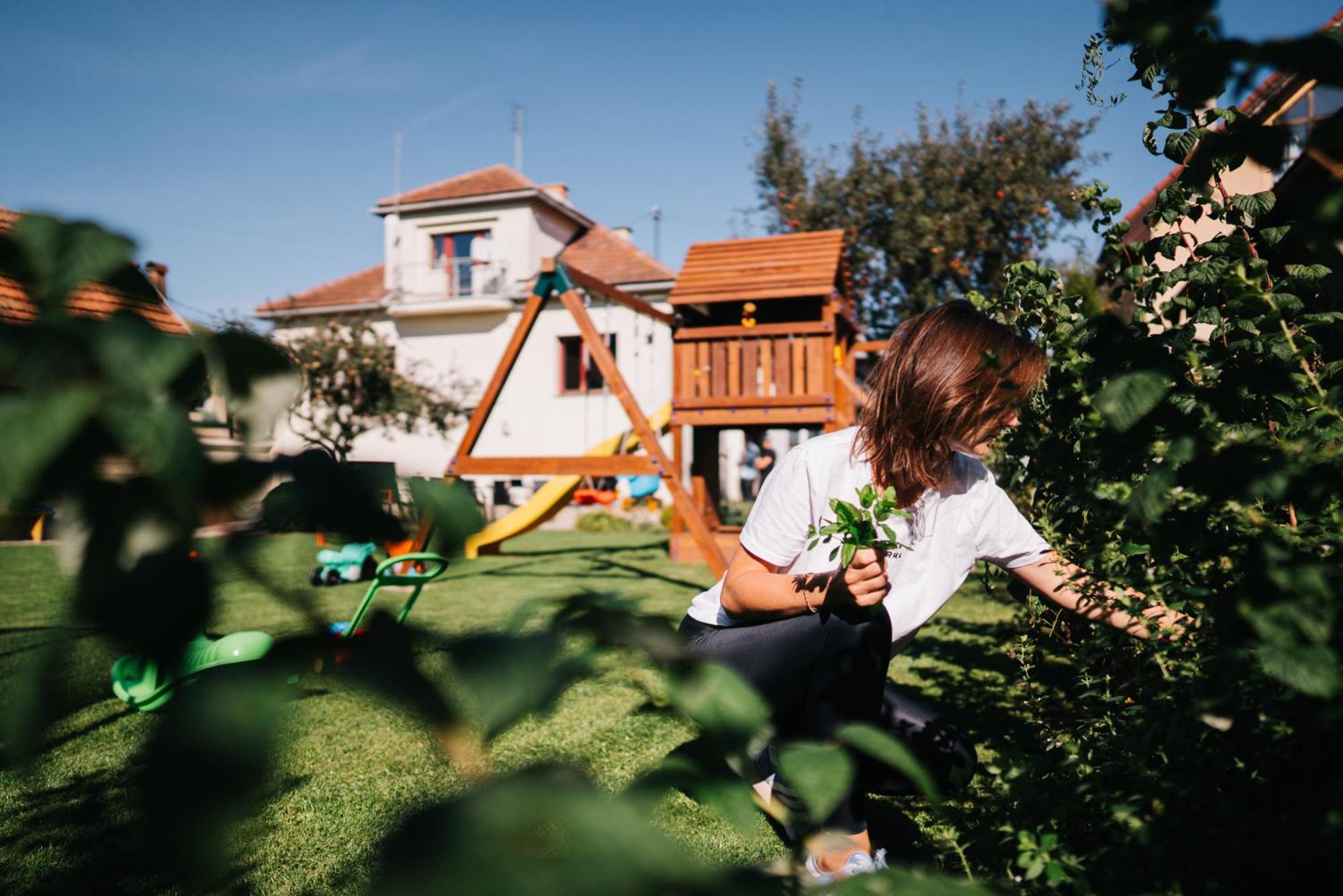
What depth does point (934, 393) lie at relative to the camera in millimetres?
2045

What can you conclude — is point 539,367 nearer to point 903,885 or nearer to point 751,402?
point 751,402

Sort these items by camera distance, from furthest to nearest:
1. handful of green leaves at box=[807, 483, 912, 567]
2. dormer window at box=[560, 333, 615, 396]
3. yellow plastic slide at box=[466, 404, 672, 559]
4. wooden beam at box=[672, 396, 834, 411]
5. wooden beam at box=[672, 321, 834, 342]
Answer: dormer window at box=[560, 333, 615, 396]
wooden beam at box=[672, 321, 834, 342]
wooden beam at box=[672, 396, 834, 411]
yellow plastic slide at box=[466, 404, 672, 559]
handful of green leaves at box=[807, 483, 912, 567]

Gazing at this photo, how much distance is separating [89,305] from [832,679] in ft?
6.23

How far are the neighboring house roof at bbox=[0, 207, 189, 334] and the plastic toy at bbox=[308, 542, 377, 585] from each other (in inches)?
5.9

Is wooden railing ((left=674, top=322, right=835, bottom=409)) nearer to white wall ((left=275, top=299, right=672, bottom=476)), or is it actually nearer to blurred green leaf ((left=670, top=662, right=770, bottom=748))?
white wall ((left=275, top=299, right=672, bottom=476))

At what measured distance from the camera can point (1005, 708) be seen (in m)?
3.47

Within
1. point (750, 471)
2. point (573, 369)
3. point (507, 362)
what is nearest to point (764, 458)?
point (750, 471)

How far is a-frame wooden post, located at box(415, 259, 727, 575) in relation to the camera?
646 centimetres

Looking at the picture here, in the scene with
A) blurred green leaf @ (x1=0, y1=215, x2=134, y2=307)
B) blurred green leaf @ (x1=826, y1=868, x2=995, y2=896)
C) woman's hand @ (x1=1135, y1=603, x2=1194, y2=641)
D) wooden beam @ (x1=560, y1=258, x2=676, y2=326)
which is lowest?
woman's hand @ (x1=1135, y1=603, x2=1194, y2=641)

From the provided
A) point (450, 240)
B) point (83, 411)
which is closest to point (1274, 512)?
point (83, 411)

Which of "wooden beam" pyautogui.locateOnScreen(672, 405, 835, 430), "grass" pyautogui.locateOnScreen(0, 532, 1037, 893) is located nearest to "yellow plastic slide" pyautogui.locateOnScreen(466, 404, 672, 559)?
"wooden beam" pyautogui.locateOnScreen(672, 405, 835, 430)

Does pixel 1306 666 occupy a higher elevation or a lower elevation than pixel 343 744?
higher

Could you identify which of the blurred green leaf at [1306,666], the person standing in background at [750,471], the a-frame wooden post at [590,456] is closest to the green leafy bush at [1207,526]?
the blurred green leaf at [1306,666]

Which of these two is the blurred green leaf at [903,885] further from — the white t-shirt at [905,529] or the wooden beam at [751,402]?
the wooden beam at [751,402]
